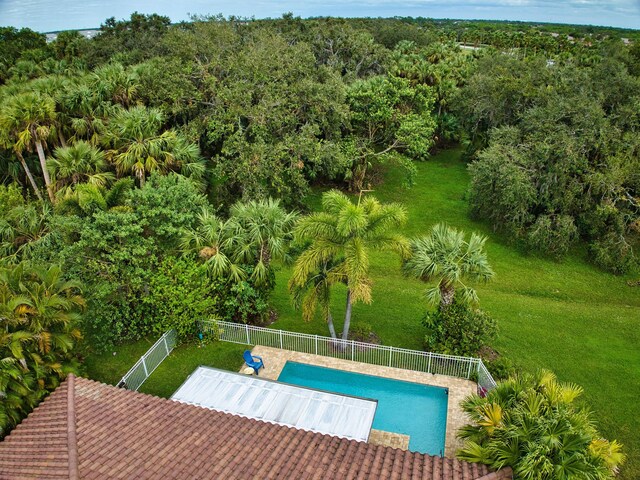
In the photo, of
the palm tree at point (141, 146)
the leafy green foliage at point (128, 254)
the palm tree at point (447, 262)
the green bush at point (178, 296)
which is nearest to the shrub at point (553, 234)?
the palm tree at point (447, 262)

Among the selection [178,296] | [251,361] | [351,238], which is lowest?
[251,361]

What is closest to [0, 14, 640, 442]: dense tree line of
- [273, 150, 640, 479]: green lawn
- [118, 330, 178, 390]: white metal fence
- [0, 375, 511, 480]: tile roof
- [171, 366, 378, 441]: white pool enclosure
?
[118, 330, 178, 390]: white metal fence

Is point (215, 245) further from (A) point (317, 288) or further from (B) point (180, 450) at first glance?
(B) point (180, 450)

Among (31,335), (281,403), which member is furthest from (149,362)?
(281,403)

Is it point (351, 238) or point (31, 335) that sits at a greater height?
point (351, 238)

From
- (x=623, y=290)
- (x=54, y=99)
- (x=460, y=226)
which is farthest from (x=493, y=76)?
(x=54, y=99)

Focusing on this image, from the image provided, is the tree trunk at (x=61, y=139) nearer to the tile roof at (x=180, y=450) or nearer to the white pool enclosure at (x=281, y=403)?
the white pool enclosure at (x=281, y=403)

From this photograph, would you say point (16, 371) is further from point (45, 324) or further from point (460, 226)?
point (460, 226)
